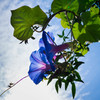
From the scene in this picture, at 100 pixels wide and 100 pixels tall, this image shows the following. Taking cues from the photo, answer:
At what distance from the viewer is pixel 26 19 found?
675 millimetres

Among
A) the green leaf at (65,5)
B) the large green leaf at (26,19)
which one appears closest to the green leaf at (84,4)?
the green leaf at (65,5)

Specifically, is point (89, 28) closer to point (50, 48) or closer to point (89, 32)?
point (89, 32)

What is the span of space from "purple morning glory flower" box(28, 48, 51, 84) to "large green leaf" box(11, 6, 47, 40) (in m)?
0.10

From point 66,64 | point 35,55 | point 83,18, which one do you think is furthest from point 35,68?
point 83,18

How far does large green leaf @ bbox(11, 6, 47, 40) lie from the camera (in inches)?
25.9

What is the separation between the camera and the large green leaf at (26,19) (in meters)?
0.66

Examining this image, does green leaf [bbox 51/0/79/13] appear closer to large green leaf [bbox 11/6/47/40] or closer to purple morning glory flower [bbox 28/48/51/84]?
large green leaf [bbox 11/6/47/40]

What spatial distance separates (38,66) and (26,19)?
218 millimetres

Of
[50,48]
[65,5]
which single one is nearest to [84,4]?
[65,5]

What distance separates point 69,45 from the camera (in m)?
0.63

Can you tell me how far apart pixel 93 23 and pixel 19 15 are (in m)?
0.31

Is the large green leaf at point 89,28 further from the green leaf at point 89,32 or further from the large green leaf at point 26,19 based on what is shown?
the large green leaf at point 26,19

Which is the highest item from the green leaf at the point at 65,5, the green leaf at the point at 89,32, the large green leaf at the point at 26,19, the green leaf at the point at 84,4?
the large green leaf at the point at 26,19

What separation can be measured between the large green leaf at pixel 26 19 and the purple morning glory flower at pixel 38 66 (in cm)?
10
